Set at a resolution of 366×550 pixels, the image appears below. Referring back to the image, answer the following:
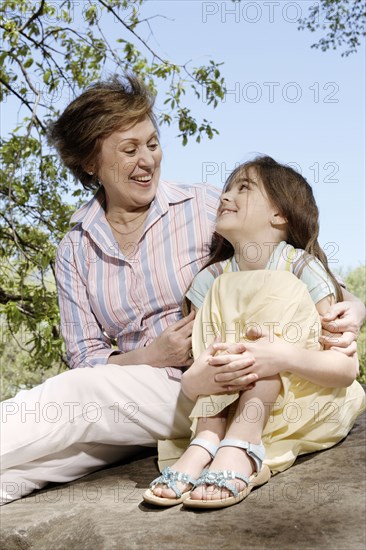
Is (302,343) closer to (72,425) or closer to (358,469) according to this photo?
(358,469)

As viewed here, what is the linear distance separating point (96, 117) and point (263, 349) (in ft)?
3.83

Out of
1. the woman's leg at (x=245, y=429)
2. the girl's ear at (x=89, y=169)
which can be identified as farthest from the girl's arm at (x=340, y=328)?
the girl's ear at (x=89, y=169)

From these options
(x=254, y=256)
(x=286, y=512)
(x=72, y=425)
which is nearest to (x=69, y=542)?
(x=72, y=425)

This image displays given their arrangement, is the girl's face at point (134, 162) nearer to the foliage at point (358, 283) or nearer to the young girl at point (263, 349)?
the young girl at point (263, 349)

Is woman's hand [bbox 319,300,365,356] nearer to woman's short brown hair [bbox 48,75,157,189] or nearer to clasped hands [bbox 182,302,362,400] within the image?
clasped hands [bbox 182,302,362,400]

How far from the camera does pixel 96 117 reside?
2.79 metres

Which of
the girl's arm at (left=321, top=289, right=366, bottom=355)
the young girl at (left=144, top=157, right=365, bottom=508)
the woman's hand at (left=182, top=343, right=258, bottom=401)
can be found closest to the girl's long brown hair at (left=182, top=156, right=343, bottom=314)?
the young girl at (left=144, top=157, right=365, bottom=508)

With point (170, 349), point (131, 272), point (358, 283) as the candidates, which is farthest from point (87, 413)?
point (358, 283)

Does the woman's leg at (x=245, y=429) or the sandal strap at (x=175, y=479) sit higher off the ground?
the woman's leg at (x=245, y=429)

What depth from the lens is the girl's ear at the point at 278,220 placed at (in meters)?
2.39

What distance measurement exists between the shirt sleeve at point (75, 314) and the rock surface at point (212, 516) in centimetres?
50

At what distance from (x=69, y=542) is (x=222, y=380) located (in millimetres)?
609

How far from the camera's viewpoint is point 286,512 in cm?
202

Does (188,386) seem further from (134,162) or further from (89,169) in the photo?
(89,169)
